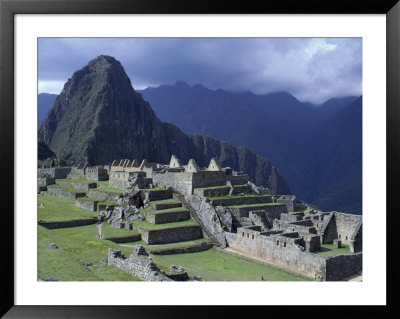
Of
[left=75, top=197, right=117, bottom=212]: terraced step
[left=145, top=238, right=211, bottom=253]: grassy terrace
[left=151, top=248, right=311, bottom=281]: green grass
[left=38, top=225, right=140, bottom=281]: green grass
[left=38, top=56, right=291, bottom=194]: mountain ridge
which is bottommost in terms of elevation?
[left=151, top=248, right=311, bottom=281]: green grass

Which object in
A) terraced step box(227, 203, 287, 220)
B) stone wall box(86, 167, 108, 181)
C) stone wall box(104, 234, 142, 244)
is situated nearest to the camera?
stone wall box(104, 234, 142, 244)

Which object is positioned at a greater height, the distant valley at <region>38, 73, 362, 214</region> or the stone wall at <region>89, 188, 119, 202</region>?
the distant valley at <region>38, 73, 362, 214</region>

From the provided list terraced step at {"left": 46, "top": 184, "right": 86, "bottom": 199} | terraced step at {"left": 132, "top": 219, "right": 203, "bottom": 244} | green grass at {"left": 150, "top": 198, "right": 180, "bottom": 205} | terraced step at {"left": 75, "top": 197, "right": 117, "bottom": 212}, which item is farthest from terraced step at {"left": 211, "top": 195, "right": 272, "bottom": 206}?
terraced step at {"left": 46, "top": 184, "right": 86, "bottom": 199}

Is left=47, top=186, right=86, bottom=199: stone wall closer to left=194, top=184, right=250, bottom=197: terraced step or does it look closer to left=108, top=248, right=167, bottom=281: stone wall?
left=194, top=184, right=250, bottom=197: terraced step

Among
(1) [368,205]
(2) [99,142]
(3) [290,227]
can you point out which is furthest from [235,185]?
(2) [99,142]

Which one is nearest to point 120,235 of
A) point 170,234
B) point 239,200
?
point 170,234

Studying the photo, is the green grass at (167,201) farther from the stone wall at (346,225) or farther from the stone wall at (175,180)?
the stone wall at (346,225)

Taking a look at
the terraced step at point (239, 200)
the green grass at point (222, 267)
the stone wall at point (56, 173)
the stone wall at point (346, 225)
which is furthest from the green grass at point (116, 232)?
the stone wall at point (56, 173)

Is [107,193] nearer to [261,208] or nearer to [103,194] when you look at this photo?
[103,194]

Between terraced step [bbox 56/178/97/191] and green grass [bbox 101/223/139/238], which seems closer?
green grass [bbox 101/223/139/238]
